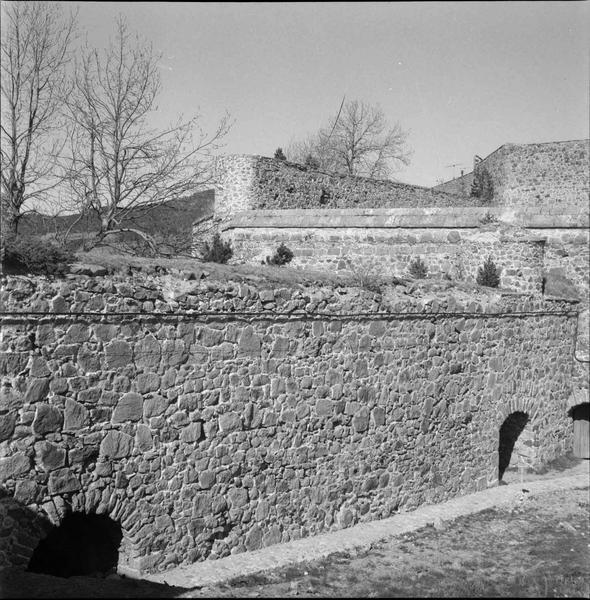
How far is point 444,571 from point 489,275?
326 inches

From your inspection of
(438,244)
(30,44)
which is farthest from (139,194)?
(438,244)

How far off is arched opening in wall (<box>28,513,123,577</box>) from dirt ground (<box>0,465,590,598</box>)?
112 cm

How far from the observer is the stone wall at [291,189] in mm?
22438

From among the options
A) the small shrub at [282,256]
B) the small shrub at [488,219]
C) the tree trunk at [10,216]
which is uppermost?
the small shrub at [488,219]

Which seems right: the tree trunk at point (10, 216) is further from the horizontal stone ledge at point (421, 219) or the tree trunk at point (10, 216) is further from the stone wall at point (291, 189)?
the stone wall at point (291, 189)

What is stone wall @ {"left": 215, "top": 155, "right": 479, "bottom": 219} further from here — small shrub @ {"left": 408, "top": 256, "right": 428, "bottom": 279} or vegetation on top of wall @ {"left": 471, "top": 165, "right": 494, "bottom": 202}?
small shrub @ {"left": 408, "top": 256, "right": 428, "bottom": 279}

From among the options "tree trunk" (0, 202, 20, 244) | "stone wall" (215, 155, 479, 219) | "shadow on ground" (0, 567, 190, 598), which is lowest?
"shadow on ground" (0, 567, 190, 598)

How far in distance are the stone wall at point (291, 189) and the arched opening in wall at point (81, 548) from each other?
46.3 feet

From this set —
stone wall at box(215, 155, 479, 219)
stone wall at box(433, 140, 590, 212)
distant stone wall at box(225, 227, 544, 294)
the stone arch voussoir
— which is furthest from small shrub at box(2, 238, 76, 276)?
stone wall at box(433, 140, 590, 212)

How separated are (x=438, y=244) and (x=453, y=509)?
6.97 metres

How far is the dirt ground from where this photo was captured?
22.1 feet

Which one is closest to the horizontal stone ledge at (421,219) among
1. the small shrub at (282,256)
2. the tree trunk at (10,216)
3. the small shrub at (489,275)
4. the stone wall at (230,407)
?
the small shrub at (282,256)

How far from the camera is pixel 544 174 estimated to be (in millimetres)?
31391

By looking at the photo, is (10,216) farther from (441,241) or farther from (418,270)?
(441,241)
